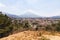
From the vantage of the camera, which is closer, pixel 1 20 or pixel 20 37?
pixel 20 37

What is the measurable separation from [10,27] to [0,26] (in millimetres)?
2257

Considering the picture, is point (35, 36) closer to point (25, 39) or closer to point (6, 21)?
point (25, 39)

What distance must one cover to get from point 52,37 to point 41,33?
37.9 inches

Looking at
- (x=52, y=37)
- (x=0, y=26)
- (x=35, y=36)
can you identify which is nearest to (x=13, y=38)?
(x=35, y=36)

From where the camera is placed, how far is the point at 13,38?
41.2 ft

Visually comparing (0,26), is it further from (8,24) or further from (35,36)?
(35,36)

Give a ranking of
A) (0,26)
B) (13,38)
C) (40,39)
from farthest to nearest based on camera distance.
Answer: (0,26), (13,38), (40,39)

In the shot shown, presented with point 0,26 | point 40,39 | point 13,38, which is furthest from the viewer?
point 0,26

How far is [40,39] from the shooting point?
1177cm

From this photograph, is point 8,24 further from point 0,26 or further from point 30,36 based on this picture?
point 30,36

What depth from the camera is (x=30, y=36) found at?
1252 cm

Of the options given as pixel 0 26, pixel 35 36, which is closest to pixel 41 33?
pixel 35 36

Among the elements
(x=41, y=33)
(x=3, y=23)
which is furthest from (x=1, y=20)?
(x=41, y=33)

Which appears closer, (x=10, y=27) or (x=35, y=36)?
(x=35, y=36)
